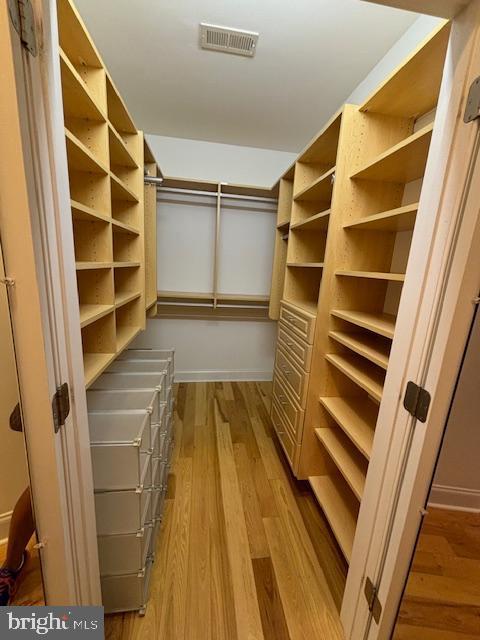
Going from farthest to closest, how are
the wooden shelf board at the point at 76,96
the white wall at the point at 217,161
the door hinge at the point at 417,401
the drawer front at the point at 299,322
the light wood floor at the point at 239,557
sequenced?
the white wall at the point at 217,161, the drawer front at the point at 299,322, the light wood floor at the point at 239,557, the wooden shelf board at the point at 76,96, the door hinge at the point at 417,401

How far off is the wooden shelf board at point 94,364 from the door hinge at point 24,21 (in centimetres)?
96

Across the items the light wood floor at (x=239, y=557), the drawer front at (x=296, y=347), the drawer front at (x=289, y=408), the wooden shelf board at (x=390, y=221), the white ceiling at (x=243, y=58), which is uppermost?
the white ceiling at (x=243, y=58)

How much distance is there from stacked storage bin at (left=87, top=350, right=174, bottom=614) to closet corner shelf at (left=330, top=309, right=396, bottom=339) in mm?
1036

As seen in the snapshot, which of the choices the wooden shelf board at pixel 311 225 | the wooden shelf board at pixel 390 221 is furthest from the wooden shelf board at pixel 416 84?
the wooden shelf board at pixel 311 225

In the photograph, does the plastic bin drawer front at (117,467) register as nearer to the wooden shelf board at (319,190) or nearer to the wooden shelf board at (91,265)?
the wooden shelf board at (91,265)

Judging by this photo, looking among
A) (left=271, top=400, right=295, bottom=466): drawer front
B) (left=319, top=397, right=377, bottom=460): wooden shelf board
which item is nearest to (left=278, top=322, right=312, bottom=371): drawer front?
(left=319, top=397, right=377, bottom=460): wooden shelf board

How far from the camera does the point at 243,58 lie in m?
1.65

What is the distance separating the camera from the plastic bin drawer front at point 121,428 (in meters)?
0.98

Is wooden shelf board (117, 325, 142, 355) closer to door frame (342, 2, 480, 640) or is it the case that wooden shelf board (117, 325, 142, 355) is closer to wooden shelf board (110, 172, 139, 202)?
wooden shelf board (110, 172, 139, 202)

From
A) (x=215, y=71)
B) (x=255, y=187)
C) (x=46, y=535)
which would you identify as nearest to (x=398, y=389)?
(x=46, y=535)

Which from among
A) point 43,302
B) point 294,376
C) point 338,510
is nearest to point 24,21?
point 43,302

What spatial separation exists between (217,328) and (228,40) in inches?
96.4

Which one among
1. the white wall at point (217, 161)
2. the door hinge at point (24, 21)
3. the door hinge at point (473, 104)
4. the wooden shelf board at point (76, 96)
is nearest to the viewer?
the door hinge at point (24, 21)

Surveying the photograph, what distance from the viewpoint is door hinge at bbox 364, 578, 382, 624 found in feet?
2.80
